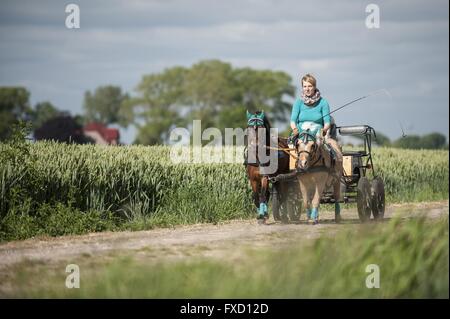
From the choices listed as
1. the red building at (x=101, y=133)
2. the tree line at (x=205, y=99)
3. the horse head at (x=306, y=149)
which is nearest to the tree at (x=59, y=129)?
the tree line at (x=205, y=99)

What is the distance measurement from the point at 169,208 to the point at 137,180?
98 centimetres

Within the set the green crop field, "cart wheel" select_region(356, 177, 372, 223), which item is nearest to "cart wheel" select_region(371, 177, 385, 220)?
"cart wheel" select_region(356, 177, 372, 223)

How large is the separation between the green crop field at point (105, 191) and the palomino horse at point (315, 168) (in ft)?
11.8

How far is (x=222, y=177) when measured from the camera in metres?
20.9

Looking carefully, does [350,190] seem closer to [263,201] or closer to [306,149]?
[263,201]

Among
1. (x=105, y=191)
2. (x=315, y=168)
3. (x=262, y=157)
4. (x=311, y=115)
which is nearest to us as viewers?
(x=315, y=168)

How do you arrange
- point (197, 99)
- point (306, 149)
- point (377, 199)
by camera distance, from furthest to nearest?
point (197, 99) < point (377, 199) < point (306, 149)

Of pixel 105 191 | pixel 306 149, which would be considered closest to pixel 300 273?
pixel 306 149

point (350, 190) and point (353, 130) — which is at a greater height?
point (353, 130)

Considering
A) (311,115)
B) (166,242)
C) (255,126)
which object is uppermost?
(311,115)

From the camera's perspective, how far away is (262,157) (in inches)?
626

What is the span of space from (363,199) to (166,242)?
5.23 m
